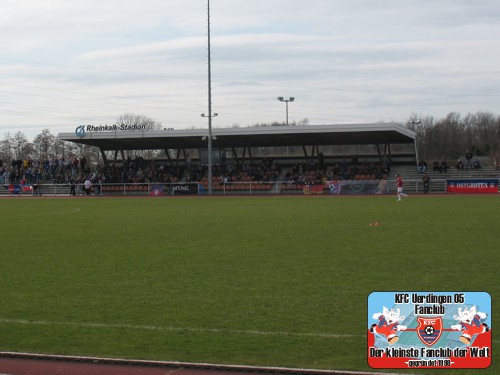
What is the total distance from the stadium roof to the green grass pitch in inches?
1233

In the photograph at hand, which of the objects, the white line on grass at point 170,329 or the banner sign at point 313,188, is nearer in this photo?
the white line on grass at point 170,329

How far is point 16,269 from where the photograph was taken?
534 inches

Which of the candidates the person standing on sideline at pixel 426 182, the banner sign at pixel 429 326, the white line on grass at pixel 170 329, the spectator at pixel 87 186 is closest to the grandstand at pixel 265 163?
the person standing on sideline at pixel 426 182

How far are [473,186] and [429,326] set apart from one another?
143 feet

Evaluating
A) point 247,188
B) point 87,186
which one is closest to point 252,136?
point 247,188

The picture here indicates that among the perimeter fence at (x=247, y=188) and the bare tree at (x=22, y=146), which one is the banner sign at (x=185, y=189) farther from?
the bare tree at (x=22, y=146)

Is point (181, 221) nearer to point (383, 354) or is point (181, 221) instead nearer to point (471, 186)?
point (383, 354)

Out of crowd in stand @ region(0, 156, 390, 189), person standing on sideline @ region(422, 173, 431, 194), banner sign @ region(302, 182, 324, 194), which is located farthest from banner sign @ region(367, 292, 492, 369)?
crowd in stand @ region(0, 156, 390, 189)

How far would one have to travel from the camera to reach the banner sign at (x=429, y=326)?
17.3 feet

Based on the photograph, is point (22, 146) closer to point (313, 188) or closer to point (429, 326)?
point (313, 188)

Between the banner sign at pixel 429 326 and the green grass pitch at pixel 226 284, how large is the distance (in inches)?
58.0

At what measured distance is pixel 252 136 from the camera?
56.0 metres

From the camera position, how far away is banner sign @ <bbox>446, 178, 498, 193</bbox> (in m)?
46.0

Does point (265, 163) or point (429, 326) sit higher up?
point (265, 163)
